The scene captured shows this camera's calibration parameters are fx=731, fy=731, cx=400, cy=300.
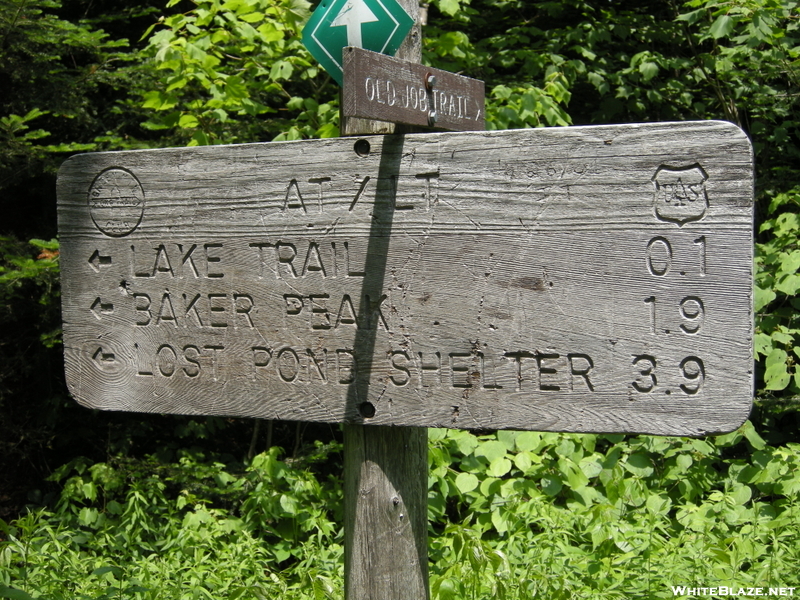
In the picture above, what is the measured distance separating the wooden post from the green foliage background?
0.50 metres

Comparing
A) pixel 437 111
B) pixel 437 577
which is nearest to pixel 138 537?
pixel 437 577

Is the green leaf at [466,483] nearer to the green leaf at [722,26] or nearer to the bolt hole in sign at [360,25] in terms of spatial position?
the bolt hole in sign at [360,25]

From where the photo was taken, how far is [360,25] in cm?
162

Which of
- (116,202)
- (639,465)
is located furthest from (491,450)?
(116,202)

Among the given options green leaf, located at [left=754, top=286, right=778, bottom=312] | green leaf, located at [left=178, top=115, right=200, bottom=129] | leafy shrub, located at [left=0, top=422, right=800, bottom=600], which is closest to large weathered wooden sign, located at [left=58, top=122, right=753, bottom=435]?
leafy shrub, located at [left=0, top=422, right=800, bottom=600]

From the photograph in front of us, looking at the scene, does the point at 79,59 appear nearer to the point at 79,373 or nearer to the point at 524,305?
the point at 79,373

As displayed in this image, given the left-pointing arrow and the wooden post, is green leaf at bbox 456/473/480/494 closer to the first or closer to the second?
the wooden post

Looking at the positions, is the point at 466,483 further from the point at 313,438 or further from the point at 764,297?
the point at 313,438

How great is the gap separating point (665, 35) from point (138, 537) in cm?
459

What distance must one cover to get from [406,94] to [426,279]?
1.28 ft

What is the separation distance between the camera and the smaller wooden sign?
1.39 m

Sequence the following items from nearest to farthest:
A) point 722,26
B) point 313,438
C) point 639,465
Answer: point 639,465
point 722,26
point 313,438

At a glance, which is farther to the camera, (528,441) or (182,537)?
(182,537)

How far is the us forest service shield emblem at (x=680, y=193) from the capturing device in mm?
1321
